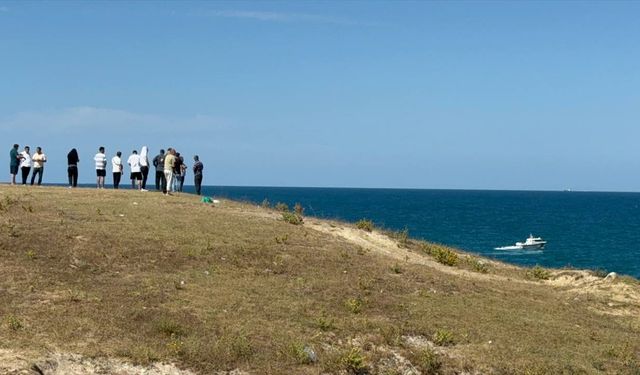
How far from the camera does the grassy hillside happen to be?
17.5m

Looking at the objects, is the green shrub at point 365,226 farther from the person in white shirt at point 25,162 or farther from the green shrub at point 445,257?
the person in white shirt at point 25,162

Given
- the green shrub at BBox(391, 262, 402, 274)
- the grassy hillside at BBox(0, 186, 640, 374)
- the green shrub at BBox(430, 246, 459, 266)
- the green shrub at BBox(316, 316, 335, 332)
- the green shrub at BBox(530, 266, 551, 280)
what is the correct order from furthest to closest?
the green shrub at BBox(530, 266, 551, 280), the green shrub at BBox(430, 246, 459, 266), the green shrub at BBox(391, 262, 402, 274), the green shrub at BBox(316, 316, 335, 332), the grassy hillside at BBox(0, 186, 640, 374)

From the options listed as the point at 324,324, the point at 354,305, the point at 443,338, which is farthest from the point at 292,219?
the point at 443,338

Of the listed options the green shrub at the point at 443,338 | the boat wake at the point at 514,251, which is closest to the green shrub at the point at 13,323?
the green shrub at the point at 443,338

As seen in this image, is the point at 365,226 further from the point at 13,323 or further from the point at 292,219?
the point at 13,323

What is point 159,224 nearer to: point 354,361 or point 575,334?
point 354,361

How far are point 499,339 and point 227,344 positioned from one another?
754 cm

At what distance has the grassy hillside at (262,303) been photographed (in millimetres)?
17469

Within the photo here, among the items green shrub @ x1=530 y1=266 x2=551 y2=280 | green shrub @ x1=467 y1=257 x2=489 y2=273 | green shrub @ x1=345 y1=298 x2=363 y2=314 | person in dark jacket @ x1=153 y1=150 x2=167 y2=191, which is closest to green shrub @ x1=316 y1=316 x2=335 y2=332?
green shrub @ x1=345 y1=298 x2=363 y2=314

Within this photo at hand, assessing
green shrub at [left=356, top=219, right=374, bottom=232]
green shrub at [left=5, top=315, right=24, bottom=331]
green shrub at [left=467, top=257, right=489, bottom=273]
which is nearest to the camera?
green shrub at [left=5, top=315, right=24, bottom=331]

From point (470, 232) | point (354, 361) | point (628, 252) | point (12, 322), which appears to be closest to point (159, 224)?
point (12, 322)

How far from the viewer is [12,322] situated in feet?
56.2

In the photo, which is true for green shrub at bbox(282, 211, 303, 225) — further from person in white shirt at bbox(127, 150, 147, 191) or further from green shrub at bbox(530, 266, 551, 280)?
green shrub at bbox(530, 266, 551, 280)

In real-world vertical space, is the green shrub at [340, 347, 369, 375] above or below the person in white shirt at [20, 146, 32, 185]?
below
